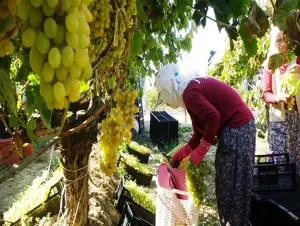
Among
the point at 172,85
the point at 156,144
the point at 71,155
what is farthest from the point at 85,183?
the point at 156,144

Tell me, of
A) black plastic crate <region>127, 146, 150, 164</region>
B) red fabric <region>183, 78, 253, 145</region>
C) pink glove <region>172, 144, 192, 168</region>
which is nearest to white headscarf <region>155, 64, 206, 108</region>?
red fabric <region>183, 78, 253, 145</region>

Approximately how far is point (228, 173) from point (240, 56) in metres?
2.07

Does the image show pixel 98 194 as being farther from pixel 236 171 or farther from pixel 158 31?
pixel 158 31

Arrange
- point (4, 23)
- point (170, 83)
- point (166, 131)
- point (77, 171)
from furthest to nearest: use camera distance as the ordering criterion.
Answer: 1. point (166, 131)
2. point (170, 83)
3. point (77, 171)
4. point (4, 23)

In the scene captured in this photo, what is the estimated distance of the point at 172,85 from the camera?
2.13 meters

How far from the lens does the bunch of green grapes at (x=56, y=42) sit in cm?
36

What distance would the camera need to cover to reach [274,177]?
2158mm

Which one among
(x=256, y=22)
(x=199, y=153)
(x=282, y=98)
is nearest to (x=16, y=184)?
(x=199, y=153)

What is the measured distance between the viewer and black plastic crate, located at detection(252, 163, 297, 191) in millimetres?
2109

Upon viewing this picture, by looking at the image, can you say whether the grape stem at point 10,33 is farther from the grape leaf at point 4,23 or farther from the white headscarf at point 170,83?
the white headscarf at point 170,83

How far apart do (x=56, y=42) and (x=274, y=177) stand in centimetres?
205

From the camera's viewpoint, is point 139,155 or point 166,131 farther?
point 166,131

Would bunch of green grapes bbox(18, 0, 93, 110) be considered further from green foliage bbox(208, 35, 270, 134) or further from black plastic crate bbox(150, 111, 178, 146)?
black plastic crate bbox(150, 111, 178, 146)

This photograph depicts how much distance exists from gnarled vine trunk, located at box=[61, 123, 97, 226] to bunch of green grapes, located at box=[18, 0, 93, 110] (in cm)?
123
